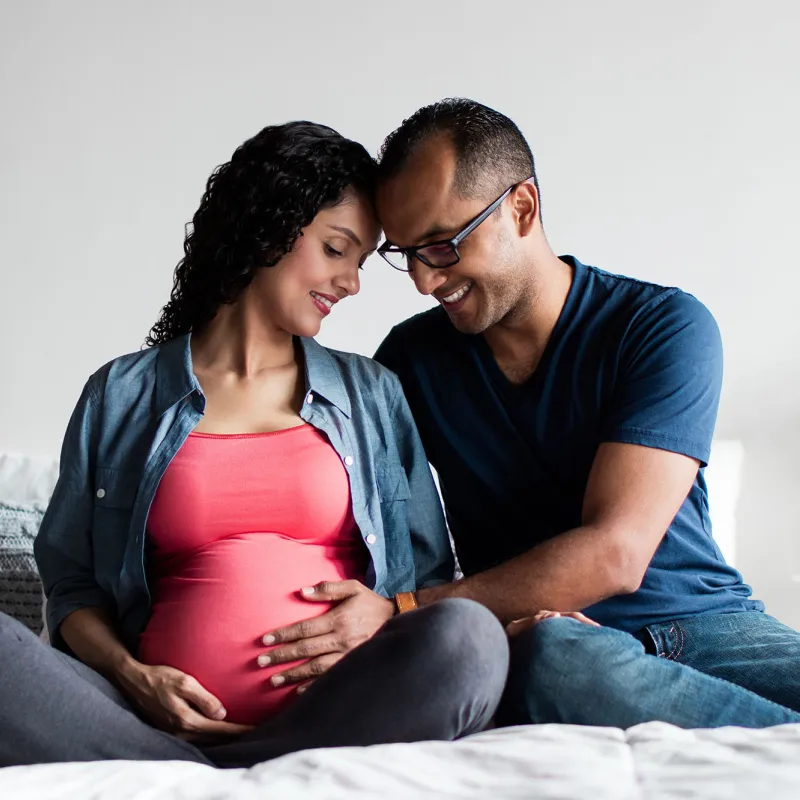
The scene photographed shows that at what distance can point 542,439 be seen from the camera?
5.66ft

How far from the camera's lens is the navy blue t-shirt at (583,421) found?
5.40ft

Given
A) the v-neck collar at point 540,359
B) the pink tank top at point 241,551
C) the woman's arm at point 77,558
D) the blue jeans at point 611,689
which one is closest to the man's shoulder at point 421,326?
the v-neck collar at point 540,359

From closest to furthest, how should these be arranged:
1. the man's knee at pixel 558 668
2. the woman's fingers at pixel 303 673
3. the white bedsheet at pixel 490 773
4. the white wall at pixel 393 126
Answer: the white bedsheet at pixel 490 773 < the man's knee at pixel 558 668 < the woman's fingers at pixel 303 673 < the white wall at pixel 393 126

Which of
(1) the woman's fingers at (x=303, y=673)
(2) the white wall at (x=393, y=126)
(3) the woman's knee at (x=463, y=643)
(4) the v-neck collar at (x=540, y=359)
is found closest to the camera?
(3) the woman's knee at (x=463, y=643)

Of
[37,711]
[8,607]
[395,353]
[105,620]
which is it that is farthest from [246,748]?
[8,607]

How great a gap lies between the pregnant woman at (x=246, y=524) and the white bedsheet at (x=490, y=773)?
0.50 feet

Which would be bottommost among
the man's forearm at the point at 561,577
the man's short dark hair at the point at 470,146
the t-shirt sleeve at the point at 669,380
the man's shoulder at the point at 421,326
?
the man's forearm at the point at 561,577

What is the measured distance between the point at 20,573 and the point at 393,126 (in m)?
1.39

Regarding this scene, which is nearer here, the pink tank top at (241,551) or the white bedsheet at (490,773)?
the white bedsheet at (490,773)

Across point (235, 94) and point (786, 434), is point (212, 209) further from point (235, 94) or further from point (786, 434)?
point (786, 434)

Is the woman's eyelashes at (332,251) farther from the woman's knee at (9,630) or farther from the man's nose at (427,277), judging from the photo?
the woman's knee at (9,630)

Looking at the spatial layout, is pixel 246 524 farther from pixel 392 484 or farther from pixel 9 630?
pixel 9 630

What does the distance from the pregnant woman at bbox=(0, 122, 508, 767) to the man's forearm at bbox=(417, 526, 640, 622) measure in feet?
0.59

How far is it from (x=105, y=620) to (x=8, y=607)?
A: 700 mm
